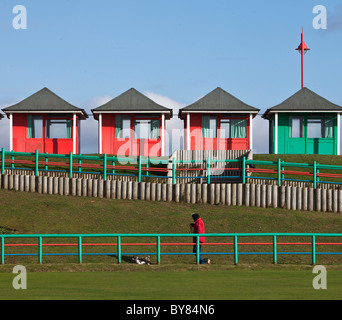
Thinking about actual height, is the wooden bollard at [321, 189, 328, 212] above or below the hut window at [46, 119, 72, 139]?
below

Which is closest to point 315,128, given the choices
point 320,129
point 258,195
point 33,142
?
point 320,129

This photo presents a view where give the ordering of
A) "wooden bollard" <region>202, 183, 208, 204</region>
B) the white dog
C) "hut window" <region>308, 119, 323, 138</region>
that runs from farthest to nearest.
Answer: "hut window" <region>308, 119, 323, 138</region> < "wooden bollard" <region>202, 183, 208, 204</region> < the white dog

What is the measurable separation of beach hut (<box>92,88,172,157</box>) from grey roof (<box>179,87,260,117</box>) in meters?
1.67

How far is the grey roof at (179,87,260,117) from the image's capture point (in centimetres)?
3966

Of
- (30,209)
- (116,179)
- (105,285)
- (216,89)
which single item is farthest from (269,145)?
(105,285)

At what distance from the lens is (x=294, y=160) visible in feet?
117

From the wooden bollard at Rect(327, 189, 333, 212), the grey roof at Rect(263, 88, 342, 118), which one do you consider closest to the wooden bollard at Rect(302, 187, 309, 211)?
the wooden bollard at Rect(327, 189, 333, 212)

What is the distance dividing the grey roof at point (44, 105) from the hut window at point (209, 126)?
690 cm

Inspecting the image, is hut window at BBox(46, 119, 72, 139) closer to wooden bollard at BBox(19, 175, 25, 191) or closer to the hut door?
wooden bollard at BBox(19, 175, 25, 191)

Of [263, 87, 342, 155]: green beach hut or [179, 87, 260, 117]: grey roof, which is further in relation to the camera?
[263, 87, 342, 155]: green beach hut

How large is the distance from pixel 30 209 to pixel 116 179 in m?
5.04

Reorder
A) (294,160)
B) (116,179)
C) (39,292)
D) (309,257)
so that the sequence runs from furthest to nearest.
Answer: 1. (294,160)
2. (116,179)
3. (309,257)
4. (39,292)

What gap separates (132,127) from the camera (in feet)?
131
